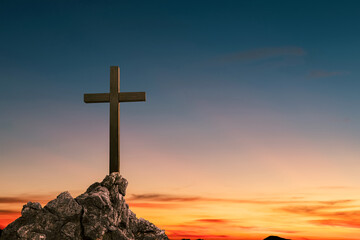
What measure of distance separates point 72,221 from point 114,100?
653 cm

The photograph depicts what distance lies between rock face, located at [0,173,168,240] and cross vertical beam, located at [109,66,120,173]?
2255 millimetres

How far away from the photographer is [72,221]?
60.6ft

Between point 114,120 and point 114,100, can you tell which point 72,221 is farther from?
point 114,100

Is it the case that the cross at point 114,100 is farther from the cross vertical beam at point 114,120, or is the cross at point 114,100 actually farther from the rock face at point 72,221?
the rock face at point 72,221

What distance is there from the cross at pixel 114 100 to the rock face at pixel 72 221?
243 centimetres

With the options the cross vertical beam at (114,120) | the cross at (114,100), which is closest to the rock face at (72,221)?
the cross vertical beam at (114,120)

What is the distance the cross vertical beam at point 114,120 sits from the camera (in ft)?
71.7

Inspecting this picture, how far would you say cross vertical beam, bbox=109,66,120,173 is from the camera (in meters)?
21.9

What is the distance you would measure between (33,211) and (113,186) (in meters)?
3.77

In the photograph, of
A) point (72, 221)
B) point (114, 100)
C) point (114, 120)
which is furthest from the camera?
point (114, 100)

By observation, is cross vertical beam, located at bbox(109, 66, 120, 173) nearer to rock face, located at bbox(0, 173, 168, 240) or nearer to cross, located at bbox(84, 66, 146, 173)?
cross, located at bbox(84, 66, 146, 173)

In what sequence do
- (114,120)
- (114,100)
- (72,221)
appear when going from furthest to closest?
(114,100)
(114,120)
(72,221)

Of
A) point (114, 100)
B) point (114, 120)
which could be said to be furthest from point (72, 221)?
point (114, 100)

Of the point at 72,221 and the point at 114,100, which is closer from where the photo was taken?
the point at 72,221
